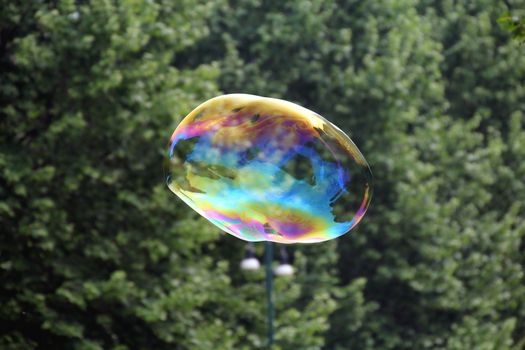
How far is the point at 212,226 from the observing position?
44.3ft

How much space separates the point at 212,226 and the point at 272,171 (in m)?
6.74

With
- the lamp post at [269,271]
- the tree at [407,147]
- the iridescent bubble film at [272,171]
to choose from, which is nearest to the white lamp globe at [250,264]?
the lamp post at [269,271]

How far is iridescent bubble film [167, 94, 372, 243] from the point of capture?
676 cm

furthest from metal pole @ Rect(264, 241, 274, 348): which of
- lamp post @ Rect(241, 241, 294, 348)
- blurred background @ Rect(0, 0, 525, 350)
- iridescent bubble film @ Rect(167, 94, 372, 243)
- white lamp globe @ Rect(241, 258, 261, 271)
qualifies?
iridescent bubble film @ Rect(167, 94, 372, 243)

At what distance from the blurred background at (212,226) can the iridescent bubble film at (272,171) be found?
18.3ft

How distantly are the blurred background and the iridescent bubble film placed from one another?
220 inches

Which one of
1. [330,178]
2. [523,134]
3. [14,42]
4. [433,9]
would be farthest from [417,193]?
[330,178]

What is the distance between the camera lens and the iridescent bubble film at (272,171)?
676cm

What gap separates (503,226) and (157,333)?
22.4ft

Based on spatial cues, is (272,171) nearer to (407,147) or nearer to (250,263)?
(250,263)

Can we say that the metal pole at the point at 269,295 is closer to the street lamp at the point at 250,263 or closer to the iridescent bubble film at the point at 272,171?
the street lamp at the point at 250,263

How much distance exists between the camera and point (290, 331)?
47.9 feet

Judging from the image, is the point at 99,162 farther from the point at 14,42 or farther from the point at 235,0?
the point at 235,0

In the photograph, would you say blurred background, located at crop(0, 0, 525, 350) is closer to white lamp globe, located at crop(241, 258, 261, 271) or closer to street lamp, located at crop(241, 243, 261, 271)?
street lamp, located at crop(241, 243, 261, 271)
